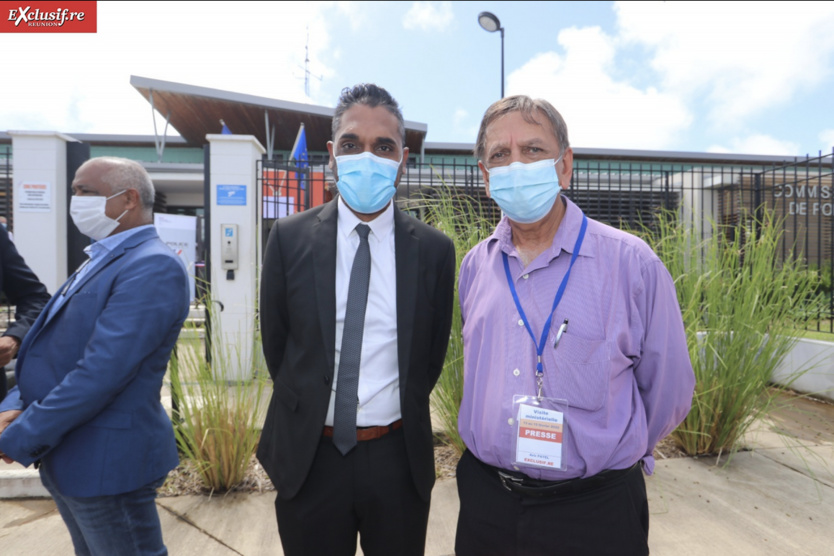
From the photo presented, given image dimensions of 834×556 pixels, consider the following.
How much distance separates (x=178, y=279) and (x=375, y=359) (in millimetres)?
818

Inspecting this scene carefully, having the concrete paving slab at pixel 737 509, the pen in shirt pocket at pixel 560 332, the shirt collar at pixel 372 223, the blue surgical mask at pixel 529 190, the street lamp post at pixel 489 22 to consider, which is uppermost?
the street lamp post at pixel 489 22

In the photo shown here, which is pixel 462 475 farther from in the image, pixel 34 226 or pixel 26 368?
pixel 34 226

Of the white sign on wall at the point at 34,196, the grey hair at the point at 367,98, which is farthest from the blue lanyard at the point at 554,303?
the white sign on wall at the point at 34,196

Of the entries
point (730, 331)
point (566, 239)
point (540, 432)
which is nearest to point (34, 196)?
point (566, 239)

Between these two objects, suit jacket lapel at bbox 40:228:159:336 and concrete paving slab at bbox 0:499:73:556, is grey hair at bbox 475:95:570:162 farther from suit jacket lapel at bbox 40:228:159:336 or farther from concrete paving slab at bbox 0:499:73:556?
concrete paving slab at bbox 0:499:73:556

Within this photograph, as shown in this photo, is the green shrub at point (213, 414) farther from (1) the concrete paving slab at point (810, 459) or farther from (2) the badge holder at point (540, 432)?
(1) the concrete paving slab at point (810, 459)

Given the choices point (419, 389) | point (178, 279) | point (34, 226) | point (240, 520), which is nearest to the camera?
point (419, 389)


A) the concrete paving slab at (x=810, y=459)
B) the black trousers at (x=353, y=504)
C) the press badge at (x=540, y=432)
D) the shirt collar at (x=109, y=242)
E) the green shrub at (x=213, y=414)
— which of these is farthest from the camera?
the concrete paving slab at (x=810, y=459)

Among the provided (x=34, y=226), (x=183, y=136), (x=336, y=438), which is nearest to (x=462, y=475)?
(x=336, y=438)

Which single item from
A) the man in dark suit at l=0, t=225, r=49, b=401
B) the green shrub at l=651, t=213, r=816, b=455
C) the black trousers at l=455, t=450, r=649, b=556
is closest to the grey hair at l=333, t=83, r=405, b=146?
the black trousers at l=455, t=450, r=649, b=556

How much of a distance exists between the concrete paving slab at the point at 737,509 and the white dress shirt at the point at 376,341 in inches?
78.4

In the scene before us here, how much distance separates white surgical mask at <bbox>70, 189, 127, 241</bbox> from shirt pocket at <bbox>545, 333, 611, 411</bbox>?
1.75 metres

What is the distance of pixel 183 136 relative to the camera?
17.0 m

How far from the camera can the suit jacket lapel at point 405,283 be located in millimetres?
1706
